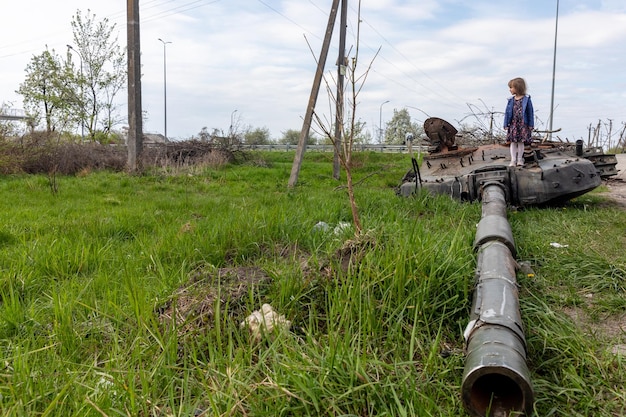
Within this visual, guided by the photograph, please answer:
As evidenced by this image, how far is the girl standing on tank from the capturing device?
7613 millimetres

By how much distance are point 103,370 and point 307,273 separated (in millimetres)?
1548

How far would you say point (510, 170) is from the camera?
7.34 metres

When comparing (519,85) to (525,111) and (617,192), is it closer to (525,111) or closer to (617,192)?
(525,111)

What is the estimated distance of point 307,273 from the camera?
3.66m

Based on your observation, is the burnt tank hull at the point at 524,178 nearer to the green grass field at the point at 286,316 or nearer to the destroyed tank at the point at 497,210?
the destroyed tank at the point at 497,210

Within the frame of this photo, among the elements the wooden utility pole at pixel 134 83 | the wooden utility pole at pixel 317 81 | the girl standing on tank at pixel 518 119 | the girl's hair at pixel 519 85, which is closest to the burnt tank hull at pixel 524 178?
the girl standing on tank at pixel 518 119

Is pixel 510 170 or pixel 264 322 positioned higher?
pixel 510 170

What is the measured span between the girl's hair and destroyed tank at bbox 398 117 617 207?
35.5 inches

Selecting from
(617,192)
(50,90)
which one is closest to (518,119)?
(617,192)

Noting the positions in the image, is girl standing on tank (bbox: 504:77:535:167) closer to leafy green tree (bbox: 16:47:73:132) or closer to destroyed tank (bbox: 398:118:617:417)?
destroyed tank (bbox: 398:118:617:417)

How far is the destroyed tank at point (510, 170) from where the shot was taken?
7.07 m

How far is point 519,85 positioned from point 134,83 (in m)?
10.5

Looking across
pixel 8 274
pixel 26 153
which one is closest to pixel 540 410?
pixel 8 274

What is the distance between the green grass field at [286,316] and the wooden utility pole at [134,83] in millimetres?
8503
